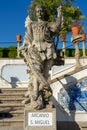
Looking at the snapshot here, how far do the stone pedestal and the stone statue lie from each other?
0.13 m

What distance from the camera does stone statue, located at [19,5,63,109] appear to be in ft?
25.1

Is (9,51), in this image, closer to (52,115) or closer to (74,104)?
(74,104)

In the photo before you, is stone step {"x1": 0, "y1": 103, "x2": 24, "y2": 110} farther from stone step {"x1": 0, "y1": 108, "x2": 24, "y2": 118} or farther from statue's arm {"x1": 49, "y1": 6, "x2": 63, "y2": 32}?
statue's arm {"x1": 49, "y1": 6, "x2": 63, "y2": 32}

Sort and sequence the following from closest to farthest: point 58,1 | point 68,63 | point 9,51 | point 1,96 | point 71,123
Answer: point 71,123
point 1,96
point 68,63
point 9,51
point 58,1

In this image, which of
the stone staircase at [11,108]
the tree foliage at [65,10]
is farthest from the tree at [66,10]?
the stone staircase at [11,108]

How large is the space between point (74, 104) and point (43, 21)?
2.70 m

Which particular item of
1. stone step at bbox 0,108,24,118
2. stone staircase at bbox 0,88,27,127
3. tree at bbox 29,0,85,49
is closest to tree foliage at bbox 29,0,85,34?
tree at bbox 29,0,85,49

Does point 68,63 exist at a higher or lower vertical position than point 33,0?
lower

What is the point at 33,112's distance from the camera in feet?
24.9

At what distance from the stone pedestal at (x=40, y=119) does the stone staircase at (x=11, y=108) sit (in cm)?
108

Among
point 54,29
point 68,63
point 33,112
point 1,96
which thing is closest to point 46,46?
point 54,29

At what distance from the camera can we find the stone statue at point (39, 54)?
7664 mm

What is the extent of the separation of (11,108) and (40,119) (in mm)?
2614

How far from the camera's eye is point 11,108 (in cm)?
1002
